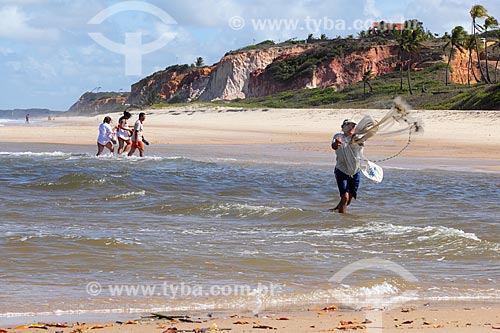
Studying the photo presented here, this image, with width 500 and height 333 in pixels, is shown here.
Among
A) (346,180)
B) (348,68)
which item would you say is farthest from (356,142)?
(348,68)

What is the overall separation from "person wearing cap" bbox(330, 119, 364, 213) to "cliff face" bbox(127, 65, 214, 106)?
89.7m

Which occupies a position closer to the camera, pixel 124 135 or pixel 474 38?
pixel 124 135

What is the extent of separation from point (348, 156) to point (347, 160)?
64 millimetres

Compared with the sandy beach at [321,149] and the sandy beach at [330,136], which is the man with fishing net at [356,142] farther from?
the sandy beach at [330,136]

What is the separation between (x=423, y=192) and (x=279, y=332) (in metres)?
9.62

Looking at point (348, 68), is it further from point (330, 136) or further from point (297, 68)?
point (330, 136)

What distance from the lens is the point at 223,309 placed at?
5930mm

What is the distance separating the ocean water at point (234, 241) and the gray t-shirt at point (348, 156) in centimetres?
67

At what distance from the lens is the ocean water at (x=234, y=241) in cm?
645

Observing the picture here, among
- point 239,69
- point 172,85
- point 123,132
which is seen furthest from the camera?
point 172,85

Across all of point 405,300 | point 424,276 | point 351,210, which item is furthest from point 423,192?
point 405,300

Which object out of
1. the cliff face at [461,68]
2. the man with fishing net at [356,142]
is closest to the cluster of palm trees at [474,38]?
the cliff face at [461,68]

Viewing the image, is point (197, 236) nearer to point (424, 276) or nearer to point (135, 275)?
point (135, 275)

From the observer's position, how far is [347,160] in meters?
11.0
